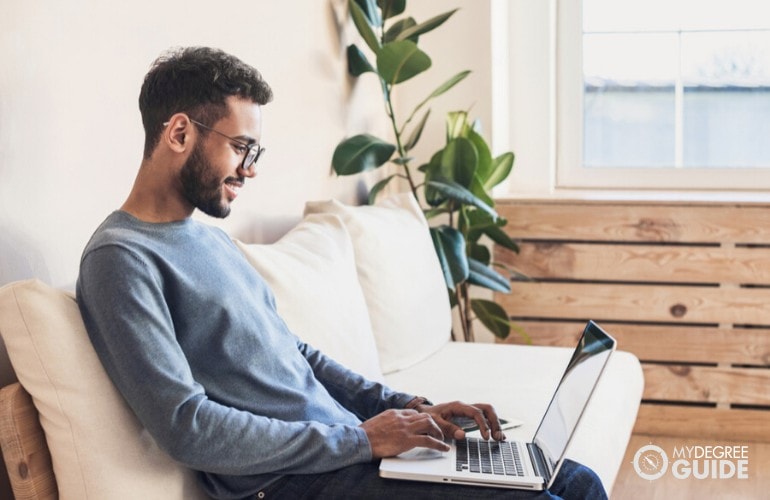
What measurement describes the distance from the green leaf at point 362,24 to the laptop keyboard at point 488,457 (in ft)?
4.80

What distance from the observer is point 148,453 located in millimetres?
1444

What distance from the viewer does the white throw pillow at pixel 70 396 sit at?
4.45 feet

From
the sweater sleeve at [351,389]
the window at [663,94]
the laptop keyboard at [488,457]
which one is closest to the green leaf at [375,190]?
the window at [663,94]

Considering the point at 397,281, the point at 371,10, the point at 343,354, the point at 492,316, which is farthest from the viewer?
the point at 492,316

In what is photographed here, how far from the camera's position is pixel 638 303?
318 centimetres

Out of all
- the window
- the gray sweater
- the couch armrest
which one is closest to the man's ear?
the gray sweater

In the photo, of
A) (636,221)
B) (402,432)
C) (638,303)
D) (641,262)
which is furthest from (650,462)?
(402,432)

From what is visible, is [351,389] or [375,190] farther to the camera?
[375,190]

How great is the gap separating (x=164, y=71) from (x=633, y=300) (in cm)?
203

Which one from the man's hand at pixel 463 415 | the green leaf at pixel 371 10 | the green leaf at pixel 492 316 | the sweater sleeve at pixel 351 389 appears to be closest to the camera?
the man's hand at pixel 463 415

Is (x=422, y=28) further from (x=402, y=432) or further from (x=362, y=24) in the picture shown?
(x=402, y=432)

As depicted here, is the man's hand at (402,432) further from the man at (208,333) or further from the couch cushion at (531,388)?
the couch cushion at (531,388)

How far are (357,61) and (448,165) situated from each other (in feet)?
1.28

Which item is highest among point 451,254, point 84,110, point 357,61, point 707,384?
point 357,61
